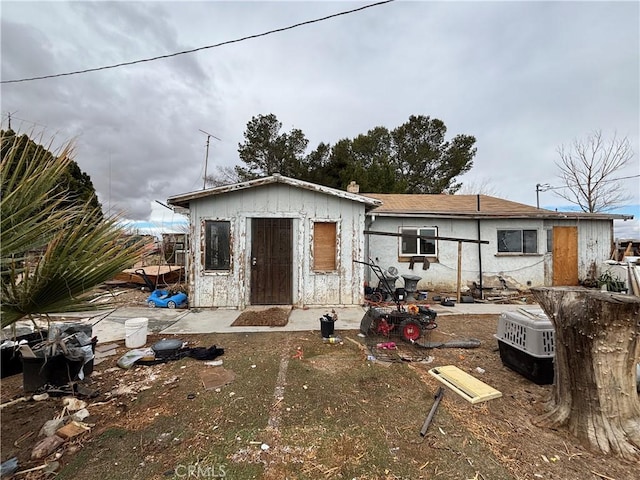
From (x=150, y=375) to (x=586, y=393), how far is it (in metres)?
4.68

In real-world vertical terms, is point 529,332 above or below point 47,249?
below

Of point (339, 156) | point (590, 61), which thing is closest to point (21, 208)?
point (590, 61)

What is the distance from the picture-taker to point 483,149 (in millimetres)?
17891

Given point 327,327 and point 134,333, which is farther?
point 327,327

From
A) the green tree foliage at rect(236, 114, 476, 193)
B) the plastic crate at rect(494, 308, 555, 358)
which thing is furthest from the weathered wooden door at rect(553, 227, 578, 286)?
the green tree foliage at rect(236, 114, 476, 193)

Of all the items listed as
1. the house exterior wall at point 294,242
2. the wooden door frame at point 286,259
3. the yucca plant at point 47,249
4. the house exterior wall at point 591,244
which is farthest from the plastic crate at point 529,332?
the house exterior wall at point 591,244

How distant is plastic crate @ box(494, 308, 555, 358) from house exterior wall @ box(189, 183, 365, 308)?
3.83 meters

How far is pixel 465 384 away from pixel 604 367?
1279 millimetres

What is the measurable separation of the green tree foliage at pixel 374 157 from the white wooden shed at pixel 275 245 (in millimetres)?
10385

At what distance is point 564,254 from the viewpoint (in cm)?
965

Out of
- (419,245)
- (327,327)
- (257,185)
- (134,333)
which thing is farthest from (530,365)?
(419,245)

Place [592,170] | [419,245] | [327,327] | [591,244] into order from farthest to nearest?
[592,170] < [591,244] < [419,245] < [327,327]

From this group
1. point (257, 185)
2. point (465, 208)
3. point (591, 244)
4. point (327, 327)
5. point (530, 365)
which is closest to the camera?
point (530, 365)

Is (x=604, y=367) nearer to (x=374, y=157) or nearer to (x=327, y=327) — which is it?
(x=327, y=327)
